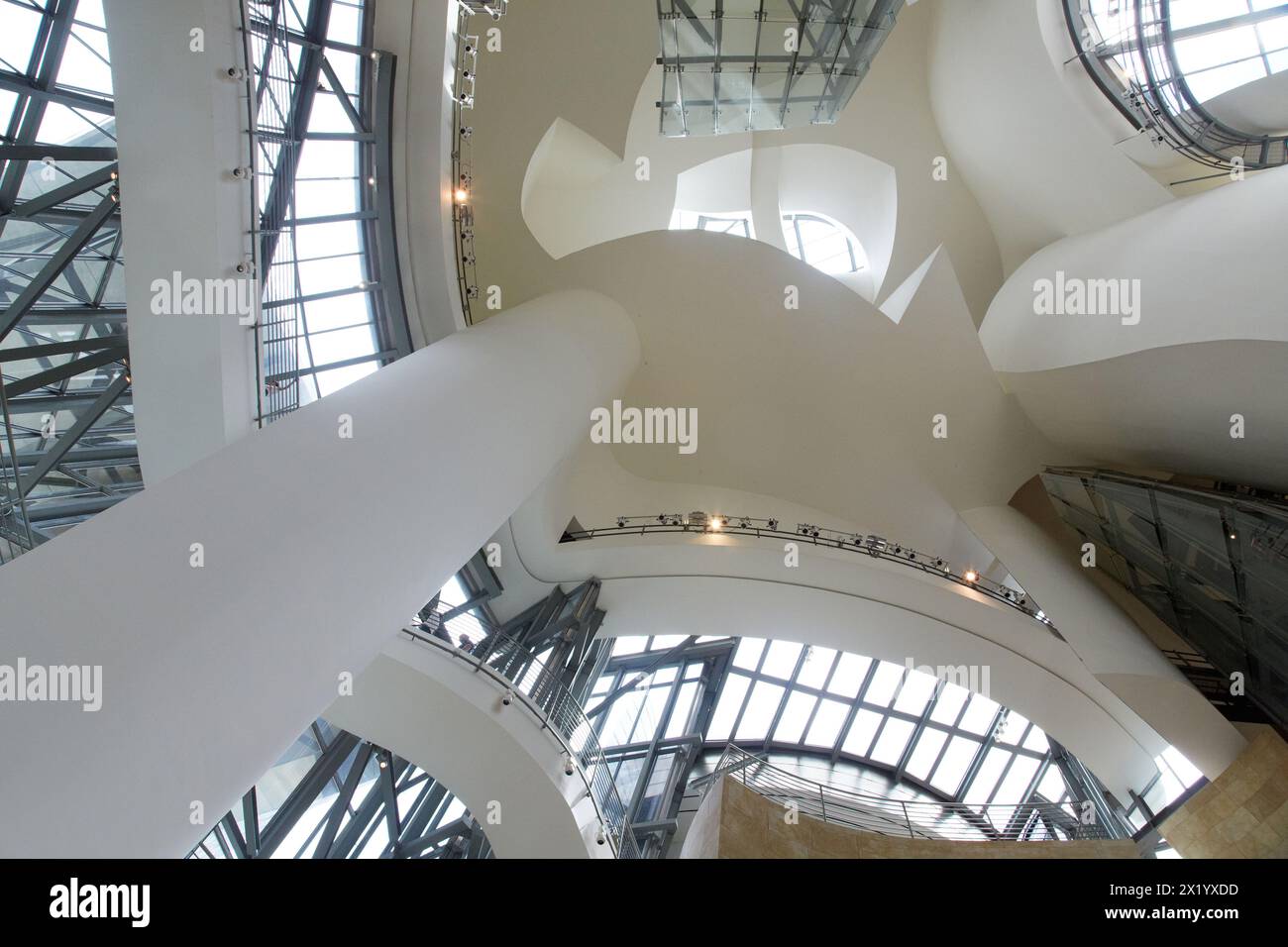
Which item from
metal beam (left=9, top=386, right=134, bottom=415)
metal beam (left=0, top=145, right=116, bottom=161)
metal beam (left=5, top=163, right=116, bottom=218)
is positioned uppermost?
metal beam (left=0, top=145, right=116, bottom=161)

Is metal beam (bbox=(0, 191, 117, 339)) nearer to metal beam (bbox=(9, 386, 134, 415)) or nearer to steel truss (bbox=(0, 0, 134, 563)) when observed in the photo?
steel truss (bbox=(0, 0, 134, 563))

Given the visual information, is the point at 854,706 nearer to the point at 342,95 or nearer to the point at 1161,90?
the point at 1161,90

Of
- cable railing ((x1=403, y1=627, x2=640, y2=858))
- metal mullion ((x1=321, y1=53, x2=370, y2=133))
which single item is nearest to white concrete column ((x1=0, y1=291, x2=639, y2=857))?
cable railing ((x1=403, y1=627, x2=640, y2=858))

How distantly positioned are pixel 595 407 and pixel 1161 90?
37.0 ft

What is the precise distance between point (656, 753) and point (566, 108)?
16218mm

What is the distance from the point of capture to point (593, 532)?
13.7 metres

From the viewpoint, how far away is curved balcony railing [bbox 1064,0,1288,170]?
12.1 metres

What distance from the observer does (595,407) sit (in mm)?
9523

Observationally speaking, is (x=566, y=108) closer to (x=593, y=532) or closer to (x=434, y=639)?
(x=593, y=532)

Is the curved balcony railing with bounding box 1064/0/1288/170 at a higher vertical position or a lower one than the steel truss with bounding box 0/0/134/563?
higher

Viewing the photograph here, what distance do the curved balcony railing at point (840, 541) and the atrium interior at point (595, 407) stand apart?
5.3 inches

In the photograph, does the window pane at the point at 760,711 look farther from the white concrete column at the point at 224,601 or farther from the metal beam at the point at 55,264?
the metal beam at the point at 55,264

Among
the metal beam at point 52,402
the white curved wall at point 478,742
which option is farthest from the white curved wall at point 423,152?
the white curved wall at point 478,742

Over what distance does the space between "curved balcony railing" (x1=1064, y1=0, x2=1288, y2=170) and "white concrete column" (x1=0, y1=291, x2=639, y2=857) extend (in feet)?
43.0
